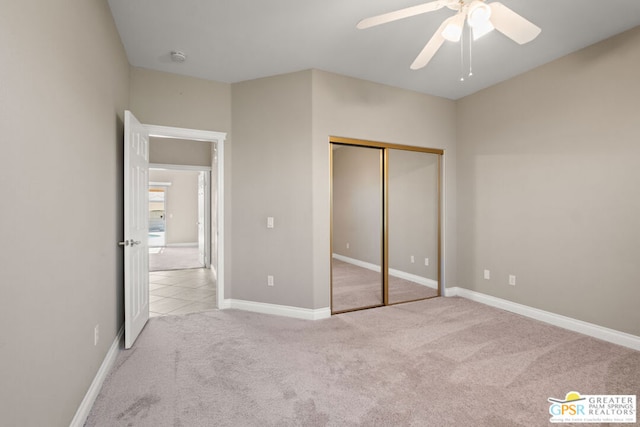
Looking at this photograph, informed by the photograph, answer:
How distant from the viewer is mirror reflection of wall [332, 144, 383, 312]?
12.3 ft

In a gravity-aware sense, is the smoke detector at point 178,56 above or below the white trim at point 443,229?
above

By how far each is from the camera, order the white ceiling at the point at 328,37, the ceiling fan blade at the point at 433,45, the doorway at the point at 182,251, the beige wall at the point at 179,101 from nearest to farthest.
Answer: the ceiling fan blade at the point at 433,45 → the white ceiling at the point at 328,37 → the beige wall at the point at 179,101 → the doorway at the point at 182,251

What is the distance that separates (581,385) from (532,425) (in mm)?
732

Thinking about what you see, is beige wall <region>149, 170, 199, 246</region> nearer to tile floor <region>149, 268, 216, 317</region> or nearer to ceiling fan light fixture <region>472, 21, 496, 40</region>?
tile floor <region>149, 268, 216, 317</region>

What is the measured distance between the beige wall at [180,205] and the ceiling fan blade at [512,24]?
958cm

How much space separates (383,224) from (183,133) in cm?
262

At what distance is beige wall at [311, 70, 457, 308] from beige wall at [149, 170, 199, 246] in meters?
7.67

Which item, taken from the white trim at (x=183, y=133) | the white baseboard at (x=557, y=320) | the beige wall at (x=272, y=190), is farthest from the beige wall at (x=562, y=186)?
the white trim at (x=183, y=133)

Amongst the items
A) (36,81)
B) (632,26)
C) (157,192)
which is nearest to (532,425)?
(36,81)

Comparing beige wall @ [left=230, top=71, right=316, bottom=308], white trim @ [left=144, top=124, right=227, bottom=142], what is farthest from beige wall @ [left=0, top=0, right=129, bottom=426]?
beige wall @ [left=230, top=71, right=316, bottom=308]

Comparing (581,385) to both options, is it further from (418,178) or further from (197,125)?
(197,125)

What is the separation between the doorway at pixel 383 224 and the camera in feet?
12.4

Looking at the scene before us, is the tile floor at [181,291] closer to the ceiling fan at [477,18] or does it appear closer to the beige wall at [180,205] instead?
the ceiling fan at [477,18]

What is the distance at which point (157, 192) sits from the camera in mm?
11844
